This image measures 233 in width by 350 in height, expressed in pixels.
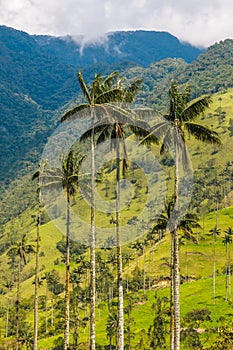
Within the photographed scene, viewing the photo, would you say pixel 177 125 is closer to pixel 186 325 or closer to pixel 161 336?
pixel 161 336

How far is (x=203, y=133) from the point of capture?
1390 inches

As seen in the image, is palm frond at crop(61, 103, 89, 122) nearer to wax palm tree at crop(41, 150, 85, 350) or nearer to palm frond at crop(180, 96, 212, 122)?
wax palm tree at crop(41, 150, 85, 350)

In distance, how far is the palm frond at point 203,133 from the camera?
34944 mm

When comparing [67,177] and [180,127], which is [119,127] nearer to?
[180,127]

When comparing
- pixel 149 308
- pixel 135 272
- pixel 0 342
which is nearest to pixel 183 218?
pixel 0 342

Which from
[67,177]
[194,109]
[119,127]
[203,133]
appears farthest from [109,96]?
[67,177]

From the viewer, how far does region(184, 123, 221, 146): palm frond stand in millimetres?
34944

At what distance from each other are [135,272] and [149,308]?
123ft

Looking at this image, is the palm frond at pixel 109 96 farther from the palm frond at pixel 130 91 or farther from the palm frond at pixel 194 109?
the palm frond at pixel 194 109

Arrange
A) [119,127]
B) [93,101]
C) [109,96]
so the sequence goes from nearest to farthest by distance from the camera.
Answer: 1. [109,96]
2. [93,101]
3. [119,127]

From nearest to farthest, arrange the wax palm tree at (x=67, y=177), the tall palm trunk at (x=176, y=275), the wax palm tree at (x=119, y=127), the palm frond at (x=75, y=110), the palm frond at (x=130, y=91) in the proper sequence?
the tall palm trunk at (x=176, y=275) < the wax palm tree at (x=119, y=127) < the palm frond at (x=75, y=110) < the palm frond at (x=130, y=91) < the wax palm tree at (x=67, y=177)

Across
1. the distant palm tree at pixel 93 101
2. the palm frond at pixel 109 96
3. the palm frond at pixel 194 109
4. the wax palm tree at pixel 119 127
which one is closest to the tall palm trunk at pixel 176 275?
the palm frond at pixel 194 109

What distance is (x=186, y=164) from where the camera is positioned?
119ft

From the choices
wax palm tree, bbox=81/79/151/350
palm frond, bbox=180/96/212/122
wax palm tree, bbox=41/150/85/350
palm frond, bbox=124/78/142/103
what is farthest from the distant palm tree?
wax palm tree, bbox=41/150/85/350
